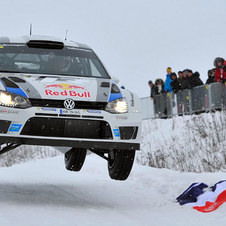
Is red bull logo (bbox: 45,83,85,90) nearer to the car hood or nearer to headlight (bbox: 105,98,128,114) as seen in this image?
the car hood

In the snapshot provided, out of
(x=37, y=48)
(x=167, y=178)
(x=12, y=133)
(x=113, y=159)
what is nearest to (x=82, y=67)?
(x=37, y=48)

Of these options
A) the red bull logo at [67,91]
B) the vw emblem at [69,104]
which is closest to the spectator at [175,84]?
the red bull logo at [67,91]

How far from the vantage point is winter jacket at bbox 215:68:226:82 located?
46.7 ft

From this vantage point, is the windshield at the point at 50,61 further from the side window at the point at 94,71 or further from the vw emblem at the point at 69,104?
the vw emblem at the point at 69,104

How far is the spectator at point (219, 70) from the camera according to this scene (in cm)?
1391

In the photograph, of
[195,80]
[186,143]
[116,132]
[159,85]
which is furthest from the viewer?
[159,85]

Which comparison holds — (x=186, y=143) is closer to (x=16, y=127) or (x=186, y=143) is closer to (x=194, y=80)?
(x=194, y=80)

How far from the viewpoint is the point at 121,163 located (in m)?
6.80

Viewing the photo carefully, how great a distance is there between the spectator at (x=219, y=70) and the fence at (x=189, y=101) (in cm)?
19

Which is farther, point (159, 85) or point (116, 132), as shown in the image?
point (159, 85)

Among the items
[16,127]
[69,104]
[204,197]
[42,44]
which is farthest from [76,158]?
[16,127]

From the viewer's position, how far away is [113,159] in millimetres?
7062

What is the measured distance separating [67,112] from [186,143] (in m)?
9.69

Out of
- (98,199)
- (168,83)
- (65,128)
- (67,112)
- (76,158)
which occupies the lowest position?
(98,199)
